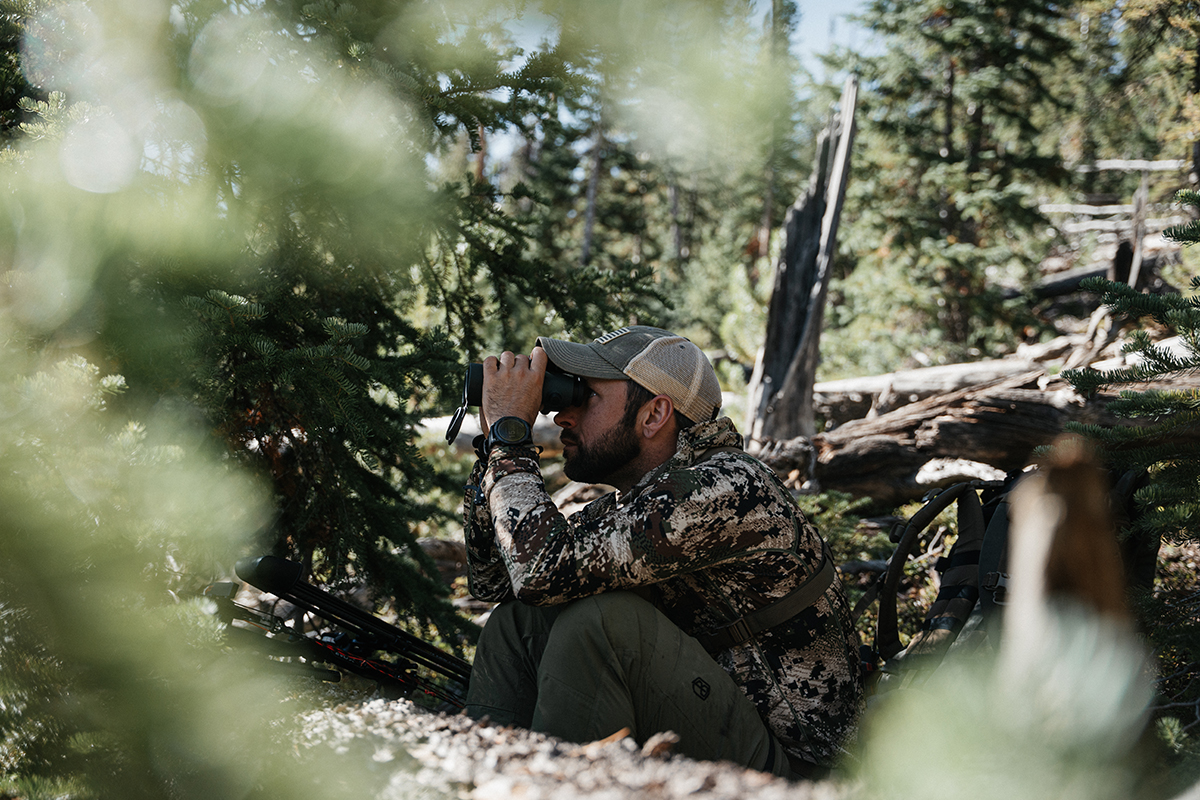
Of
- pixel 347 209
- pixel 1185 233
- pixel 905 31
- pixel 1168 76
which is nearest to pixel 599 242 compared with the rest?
pixel 905 31

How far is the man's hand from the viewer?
2.60 metres

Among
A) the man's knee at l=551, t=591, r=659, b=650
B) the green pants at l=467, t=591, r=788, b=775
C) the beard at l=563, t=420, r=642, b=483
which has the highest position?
the beard at l=563, t=420, r=642, b=483

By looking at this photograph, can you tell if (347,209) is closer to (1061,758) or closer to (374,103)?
(374,103)

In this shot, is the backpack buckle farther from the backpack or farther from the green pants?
the green pants

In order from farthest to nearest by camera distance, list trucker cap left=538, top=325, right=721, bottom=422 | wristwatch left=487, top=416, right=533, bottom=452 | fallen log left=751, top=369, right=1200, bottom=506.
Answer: fallen log left=751, top=369, right=1200, bottom=506 → trucker cap left=538, top=325, right=721, bottom=422 → wristwatch left=487, top=416, right=533, bottom=452

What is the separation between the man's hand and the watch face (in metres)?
0.04

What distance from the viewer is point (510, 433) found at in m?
2.52

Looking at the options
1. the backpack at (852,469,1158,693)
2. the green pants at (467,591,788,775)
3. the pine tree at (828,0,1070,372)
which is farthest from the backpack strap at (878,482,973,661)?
the pine tree at (828,0,1070,372)

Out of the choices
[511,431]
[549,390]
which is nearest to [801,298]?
[549,390]

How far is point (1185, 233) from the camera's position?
2.43m

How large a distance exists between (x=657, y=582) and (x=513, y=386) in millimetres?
863

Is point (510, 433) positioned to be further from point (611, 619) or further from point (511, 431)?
point (611, 619)

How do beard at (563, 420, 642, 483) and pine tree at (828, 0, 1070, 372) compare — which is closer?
beard at (563, 420, 642, 483)

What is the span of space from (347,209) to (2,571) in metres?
2.44
